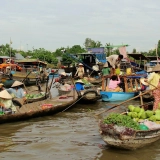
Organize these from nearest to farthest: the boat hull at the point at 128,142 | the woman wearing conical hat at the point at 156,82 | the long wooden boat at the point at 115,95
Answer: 1. the boat hull at the point at 128,142
2. the woman wearing conical hat at the point at 156,82
3. the long wooden boat at the point at 115,95

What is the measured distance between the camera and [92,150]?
552 cm

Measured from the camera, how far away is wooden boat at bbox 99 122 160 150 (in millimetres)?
4789

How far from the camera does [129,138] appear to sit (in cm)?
477

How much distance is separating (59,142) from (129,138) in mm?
1934

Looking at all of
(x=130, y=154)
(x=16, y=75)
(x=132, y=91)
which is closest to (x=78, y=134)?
(x=130, y=154)

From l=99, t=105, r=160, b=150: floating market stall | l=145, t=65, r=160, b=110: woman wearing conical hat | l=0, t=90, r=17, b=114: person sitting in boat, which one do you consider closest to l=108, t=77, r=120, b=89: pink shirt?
l=145, t=65, r=160, b=110: woman wearing conical hat

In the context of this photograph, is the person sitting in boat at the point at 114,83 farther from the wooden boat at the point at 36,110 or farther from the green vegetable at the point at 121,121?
the green vegetable at the point at 121,121

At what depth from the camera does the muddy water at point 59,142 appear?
520 centimetres

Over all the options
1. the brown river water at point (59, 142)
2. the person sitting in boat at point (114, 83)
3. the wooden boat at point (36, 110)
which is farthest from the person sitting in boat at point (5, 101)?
the person sitting in boat at point (114, 83)

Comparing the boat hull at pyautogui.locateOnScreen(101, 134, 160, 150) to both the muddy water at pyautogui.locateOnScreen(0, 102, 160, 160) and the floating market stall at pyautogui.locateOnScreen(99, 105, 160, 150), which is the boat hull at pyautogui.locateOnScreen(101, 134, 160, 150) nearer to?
the floating market stall at pyautogui.locateOnScreen(99, 105, 160, 150)

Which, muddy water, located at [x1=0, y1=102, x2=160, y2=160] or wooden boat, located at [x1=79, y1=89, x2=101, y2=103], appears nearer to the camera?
muddy water, located at [x1=0, y1=102, x2=160, y2=160]

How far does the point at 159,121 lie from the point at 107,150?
1204 millimetres

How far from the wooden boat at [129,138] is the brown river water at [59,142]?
221 millimetres

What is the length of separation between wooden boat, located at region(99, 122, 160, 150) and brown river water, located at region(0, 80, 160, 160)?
0.22 m
